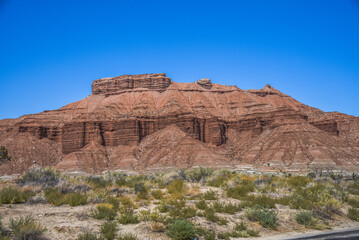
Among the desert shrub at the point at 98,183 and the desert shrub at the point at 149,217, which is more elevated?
the desert shrub at the point at 98,183

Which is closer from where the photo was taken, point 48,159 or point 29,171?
point 29,171

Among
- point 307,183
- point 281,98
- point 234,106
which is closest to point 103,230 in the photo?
point 307,183

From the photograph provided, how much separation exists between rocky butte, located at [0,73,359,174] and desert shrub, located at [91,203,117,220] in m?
66.8

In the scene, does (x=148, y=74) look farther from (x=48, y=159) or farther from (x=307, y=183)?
(x=307, y=183)

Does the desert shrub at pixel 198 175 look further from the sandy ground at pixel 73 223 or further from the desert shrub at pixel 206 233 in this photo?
the desert shrub at pixel 206 233

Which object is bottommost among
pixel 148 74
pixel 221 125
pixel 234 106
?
pixel 221 125

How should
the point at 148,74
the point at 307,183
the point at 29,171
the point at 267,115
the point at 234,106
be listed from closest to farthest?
the point at 29,171, the point at 307,183, the point at 267,115, the point at 234,106, the point at 148,74

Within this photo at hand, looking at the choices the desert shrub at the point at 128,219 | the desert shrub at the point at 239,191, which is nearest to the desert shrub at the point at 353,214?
the desert shrub at the point at 239,191

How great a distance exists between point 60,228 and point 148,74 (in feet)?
407

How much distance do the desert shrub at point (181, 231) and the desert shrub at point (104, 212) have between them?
9.26 feet

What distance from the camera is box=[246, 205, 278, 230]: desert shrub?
1280 centimetres

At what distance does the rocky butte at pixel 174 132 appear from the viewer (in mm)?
81625

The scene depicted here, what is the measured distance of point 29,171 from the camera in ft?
68.1

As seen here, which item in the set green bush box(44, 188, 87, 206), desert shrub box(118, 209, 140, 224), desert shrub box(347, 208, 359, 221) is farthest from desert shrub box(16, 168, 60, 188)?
desert shrub box(347, 208, 359, 221)
